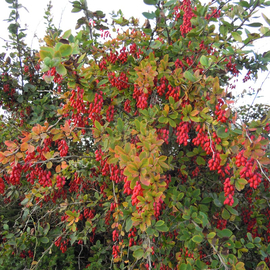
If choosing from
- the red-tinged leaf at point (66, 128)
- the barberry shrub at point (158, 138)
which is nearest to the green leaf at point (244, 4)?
the barberry shrub at point (158, 138)

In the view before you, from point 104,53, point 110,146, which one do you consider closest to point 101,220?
point 110,146

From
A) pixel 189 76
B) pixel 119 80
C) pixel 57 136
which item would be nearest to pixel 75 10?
pixel 119 80

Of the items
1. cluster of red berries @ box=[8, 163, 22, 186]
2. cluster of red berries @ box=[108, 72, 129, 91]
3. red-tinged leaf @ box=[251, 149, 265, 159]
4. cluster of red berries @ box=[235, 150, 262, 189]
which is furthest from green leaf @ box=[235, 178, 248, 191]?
cluster of red berries @ box=[8, 163, 22, 186]

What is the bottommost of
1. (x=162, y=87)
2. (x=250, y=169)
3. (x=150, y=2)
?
(x=250, y=169)

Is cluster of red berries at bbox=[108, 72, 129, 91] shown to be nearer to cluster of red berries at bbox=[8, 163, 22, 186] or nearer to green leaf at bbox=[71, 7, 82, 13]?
green leaf at bbox=[71, 7, 82, 13]

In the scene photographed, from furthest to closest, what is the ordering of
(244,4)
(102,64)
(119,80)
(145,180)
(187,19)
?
1. (102,64)
2. (119,80)
3. (187,19)
4. (244,4)
5. (145,180)

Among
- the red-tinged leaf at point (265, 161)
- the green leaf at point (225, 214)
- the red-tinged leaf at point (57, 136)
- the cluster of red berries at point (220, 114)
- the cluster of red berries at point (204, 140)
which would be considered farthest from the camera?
the green leaf at point (225, 214)

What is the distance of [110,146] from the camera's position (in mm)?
1758

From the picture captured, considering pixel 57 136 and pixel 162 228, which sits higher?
pixel 57 136

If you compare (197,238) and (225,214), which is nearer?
(197,238)

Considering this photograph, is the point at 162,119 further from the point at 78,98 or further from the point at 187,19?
the point at 187,19

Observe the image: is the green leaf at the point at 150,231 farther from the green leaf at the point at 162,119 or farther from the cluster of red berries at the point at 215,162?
the green leaf at the point at 162,119

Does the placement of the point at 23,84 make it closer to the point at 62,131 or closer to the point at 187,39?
the point at 62,131

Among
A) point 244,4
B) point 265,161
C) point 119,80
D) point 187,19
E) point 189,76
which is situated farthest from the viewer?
point 119,80
